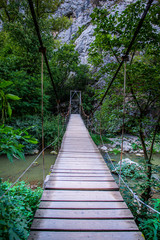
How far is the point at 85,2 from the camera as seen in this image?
43.7 feet

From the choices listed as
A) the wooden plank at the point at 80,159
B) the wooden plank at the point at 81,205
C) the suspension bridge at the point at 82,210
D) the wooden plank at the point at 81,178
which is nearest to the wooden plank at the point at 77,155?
the wooden plank at the point at 80,159

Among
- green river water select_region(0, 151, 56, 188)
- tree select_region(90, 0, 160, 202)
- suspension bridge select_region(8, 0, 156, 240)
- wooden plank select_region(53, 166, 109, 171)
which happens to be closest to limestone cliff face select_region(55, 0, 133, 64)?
tree select_region(90, 0, 160, 202)

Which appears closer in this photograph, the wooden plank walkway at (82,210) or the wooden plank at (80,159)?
the wooden plank walkway at (82,210)

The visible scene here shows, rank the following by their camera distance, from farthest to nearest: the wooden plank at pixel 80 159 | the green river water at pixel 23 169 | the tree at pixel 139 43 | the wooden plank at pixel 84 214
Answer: the green river water at pixel 23 169 < the wooden plank at pixel 80 159 < the tree at pixel 139 43 < the wooden plank at pixel 84 214

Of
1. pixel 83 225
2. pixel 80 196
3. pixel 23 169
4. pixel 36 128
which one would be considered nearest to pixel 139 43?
pixel 80 196

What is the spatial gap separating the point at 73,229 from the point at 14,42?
6.96 metres

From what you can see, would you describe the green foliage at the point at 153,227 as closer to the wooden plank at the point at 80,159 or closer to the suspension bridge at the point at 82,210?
the suspension bridge at the point at 82,210

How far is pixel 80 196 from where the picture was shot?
3.76 feet

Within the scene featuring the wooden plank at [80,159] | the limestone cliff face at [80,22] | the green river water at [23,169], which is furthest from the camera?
the limestone cliff face at [80,22]

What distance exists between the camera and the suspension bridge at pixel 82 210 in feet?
2.68

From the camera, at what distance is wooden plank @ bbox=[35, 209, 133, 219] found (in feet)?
3.06

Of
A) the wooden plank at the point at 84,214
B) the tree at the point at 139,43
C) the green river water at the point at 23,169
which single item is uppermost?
the tree at the point at 139,43

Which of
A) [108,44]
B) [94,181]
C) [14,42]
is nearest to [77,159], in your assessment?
[94,181]

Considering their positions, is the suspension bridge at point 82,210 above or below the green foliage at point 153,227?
above
